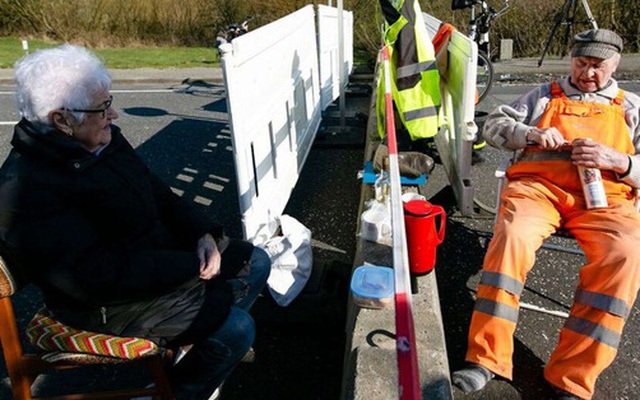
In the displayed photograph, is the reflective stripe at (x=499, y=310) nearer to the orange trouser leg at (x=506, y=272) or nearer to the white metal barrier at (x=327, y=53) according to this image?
the orange trouser leg at (x=506, y=272)

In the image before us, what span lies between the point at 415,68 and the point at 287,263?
74.6 inches

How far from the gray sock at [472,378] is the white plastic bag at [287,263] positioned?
0.98 metres

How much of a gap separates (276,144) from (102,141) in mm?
1659

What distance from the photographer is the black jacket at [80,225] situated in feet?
5.09

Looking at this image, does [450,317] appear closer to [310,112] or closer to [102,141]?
[102,141]

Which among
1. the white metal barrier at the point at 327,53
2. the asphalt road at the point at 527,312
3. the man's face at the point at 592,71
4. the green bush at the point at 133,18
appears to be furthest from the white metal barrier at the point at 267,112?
the green bush at the point at 133,18

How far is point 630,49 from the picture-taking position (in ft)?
40.6

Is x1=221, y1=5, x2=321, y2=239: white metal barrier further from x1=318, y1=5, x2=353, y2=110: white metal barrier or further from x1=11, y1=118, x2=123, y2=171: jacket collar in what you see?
x1=318, y1=5, x2=353, y2=110: white metal barrier

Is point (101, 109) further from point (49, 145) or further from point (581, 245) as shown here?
point (581, 245)

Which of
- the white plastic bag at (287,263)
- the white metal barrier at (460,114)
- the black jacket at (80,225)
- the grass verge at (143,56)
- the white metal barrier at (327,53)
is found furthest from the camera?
the grass verge at (143,56)

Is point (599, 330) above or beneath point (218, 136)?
above

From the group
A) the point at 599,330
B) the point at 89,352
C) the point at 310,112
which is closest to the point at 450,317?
the point at 599,330

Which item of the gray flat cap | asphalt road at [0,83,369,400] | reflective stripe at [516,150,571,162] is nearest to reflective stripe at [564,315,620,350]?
reflective stripe at [516,150,571,162]

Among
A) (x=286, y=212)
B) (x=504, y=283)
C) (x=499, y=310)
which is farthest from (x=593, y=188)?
(x=286, y=212)
